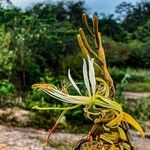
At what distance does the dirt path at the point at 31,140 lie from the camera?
893 cm

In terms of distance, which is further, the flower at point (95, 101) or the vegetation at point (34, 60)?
the vegetation at point (34, 60)

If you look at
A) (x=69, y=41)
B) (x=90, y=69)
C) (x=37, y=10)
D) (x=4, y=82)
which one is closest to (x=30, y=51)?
(x=4, y=82)

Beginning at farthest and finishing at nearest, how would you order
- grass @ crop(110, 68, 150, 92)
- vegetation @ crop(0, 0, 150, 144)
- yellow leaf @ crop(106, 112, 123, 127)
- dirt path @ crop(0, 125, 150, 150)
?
grass @ crop(110, 68, 150, 92), vegetation @ crop(0, 0, 150, 144), dirt path @ crop(0, 125, 150, 150), yellow leaf @ crop(106, 112, 123, 127)

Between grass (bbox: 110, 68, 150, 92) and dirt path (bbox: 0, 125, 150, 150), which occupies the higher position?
grass (bbox: 110, 68, 150, 92)

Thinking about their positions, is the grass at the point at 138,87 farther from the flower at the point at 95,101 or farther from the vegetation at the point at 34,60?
the flower at the point at 95,101

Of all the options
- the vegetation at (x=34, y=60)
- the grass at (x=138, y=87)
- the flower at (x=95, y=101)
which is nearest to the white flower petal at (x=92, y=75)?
the flower at (x=95, y=101)

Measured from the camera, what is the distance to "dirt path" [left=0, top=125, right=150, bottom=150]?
29.3 feet

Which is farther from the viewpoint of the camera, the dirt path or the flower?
the dirt path

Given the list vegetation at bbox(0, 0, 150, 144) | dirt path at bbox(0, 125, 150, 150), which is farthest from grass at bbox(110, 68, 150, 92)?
dirt path at bbox(0, 125, 150, 150)

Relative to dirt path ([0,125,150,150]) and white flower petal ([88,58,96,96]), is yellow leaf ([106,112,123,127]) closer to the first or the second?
white flower petal ([88,58,96,96])

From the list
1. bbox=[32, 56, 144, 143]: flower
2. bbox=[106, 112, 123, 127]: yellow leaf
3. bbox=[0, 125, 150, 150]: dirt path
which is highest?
bbox=[32, 56, 144, 143]: flower

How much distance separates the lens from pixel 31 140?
940 cm

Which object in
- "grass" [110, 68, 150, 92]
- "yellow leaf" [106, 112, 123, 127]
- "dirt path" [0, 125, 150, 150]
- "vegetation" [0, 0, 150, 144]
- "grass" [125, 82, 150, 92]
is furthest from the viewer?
"grass" [125, 82, 150, 92]

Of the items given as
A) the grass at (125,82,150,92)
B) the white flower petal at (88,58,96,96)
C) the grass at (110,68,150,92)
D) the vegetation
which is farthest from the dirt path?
the grass at (125,82,150,92)
